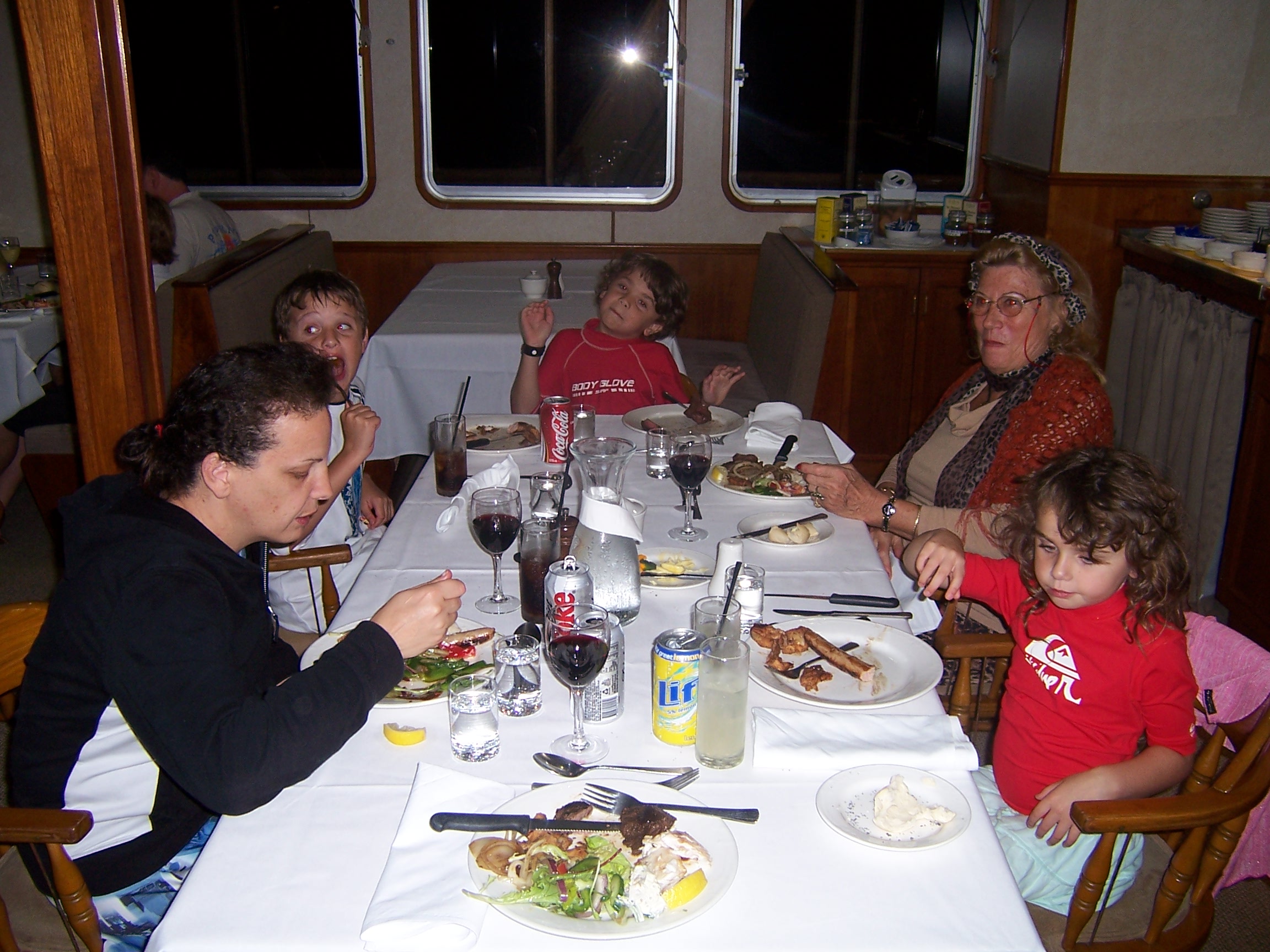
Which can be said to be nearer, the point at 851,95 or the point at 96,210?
the point at 96,210

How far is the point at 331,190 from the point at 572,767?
16.3 feet

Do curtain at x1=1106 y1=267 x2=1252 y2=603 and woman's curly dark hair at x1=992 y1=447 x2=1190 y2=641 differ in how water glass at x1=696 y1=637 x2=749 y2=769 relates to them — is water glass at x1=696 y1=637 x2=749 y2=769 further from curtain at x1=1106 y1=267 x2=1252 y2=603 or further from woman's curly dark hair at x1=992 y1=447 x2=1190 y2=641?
curtain at x1=1106 y1=267 x2=1252 y2=603

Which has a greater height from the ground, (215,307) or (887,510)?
(215,307)

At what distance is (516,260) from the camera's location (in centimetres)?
555

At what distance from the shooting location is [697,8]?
5242 millimetres

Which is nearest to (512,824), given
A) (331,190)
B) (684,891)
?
(684,891)

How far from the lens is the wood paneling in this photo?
5570 mm

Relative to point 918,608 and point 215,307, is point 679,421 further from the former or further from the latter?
point 215,307

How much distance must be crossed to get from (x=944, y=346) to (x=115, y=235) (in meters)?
4.10

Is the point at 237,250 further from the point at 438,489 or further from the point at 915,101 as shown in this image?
the point at 915,101

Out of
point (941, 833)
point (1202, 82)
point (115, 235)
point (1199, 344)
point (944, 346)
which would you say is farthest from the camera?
point (944, 346)

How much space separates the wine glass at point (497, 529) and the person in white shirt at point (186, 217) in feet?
10.6

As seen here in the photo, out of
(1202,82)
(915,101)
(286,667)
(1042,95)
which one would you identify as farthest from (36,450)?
(915,101)

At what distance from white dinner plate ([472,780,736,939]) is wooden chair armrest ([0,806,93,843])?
0.51 meters
